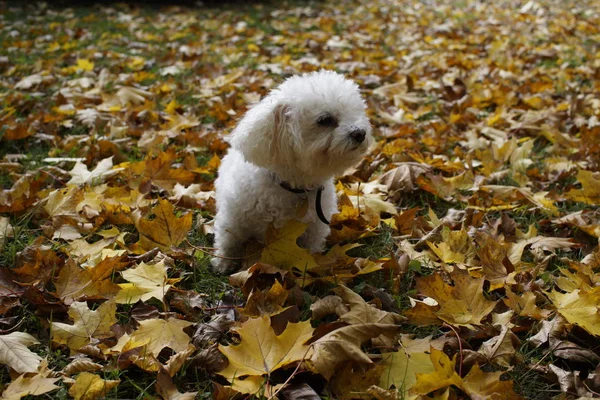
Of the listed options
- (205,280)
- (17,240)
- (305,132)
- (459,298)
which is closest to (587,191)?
(459,298)

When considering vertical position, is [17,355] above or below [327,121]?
below

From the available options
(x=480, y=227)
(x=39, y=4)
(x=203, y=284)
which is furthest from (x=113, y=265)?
(x=39, y=4)

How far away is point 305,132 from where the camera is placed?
262cm

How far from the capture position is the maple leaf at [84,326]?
2.05m

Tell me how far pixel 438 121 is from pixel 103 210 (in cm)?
301

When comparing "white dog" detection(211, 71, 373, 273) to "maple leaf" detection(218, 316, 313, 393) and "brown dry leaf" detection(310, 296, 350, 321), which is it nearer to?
"brown dry leaf" detection(310, 296, 350, 321)

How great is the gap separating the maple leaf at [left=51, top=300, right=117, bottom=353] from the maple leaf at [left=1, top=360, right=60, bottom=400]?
0.78ft

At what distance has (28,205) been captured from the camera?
120 inches

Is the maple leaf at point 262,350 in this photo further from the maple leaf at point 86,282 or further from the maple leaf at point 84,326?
the maple leaf at point 86,282

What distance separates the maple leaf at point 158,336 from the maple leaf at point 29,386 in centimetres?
29

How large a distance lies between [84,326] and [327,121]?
1.49 metres

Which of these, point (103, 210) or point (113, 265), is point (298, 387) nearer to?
point (113, 265)

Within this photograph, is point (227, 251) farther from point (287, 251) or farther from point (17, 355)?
point (17, 355)

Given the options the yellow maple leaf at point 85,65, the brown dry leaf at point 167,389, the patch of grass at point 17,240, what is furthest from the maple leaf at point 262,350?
the yellow maple leaf at point 85,65
